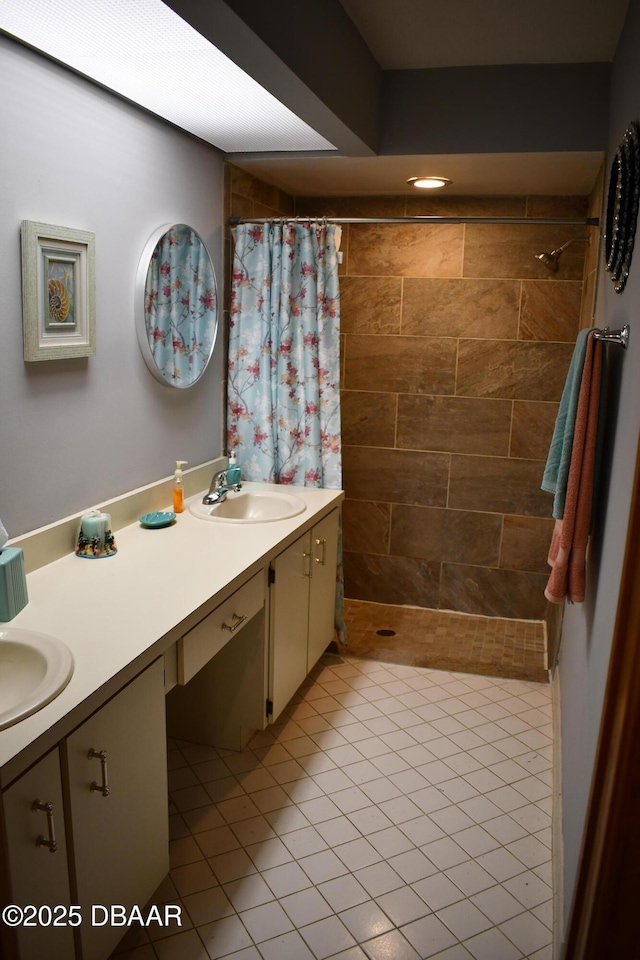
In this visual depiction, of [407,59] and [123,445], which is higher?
[407,59]

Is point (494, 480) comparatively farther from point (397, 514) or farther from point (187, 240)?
point (187, 240)

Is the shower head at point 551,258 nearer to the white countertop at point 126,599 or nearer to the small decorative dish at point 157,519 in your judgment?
the white countertop at point 126,599

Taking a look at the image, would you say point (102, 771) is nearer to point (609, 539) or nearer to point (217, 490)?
point (609, 539)

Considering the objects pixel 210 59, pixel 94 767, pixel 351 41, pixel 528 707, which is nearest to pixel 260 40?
pixel 210 59

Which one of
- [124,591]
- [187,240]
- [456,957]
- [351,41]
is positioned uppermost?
[351,41]

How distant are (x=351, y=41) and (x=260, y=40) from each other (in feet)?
2.60

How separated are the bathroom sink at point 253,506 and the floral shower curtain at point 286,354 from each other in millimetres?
203

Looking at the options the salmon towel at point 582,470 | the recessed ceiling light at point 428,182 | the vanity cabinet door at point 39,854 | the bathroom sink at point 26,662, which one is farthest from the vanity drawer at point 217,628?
the recessed ceiling light at point 428,182

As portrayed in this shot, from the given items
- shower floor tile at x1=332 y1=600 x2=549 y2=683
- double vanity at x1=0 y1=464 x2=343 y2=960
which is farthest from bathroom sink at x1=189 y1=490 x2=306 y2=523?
shower floor tile at x1=332 y1=600 x2=549 y2=683

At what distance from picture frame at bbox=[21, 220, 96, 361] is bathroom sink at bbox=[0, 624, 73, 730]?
0.77 meters

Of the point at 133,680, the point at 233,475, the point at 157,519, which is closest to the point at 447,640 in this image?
the point at 233,475

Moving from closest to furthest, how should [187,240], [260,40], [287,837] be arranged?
[260,40] → [287,837] → [187,240]

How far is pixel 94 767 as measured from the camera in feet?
4.90

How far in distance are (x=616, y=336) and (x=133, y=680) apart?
4.38 feet
